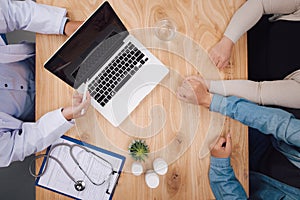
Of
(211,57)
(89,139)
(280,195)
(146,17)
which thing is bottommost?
(280,195)

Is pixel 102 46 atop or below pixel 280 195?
atop

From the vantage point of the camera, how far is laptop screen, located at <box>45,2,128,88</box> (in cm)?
106

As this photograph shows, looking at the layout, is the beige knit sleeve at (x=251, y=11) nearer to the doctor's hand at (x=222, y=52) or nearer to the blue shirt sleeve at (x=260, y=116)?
the doctor's hand at (x=222, y=52)

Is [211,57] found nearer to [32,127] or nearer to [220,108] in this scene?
[220,108]

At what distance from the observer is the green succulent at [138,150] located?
3.58ft

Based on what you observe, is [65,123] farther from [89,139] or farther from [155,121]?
[155,121]

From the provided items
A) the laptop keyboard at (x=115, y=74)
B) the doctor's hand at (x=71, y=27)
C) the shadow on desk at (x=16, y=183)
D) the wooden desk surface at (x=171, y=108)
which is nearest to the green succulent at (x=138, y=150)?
the wooden desk surface at (x=171, y=108)

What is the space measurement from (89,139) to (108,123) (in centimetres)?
8

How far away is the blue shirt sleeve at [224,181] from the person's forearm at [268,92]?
0.71 ft

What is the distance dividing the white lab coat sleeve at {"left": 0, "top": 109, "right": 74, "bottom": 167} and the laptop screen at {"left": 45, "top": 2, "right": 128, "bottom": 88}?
0.13 meters

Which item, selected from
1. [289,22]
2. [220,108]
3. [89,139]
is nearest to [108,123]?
[89,139]

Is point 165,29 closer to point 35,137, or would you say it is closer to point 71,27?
point 71,27

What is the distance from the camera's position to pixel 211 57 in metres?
1.12

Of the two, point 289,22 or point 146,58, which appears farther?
point 289,22
